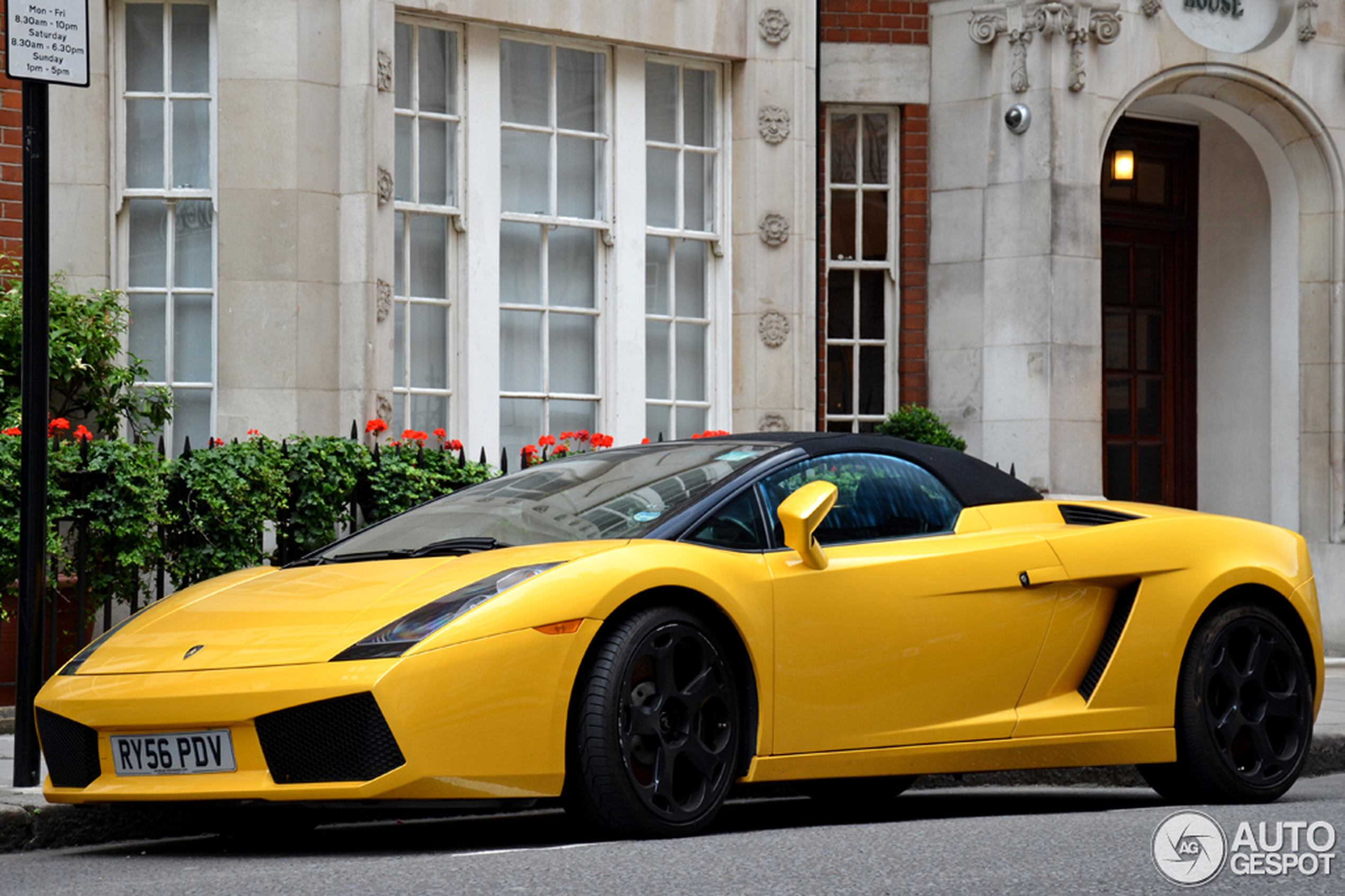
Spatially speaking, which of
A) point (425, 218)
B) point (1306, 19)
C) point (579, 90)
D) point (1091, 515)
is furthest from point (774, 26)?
point (1091, 515)

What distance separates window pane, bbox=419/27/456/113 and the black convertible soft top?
6450 mm

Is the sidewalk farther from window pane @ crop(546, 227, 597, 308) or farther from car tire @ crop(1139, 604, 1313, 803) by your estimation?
window pane @ crop(546, 227, 597, 308)

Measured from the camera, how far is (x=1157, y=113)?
1598 cm

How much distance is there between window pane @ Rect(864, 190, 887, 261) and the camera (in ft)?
48.4

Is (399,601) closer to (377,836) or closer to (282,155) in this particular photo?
(377,836)

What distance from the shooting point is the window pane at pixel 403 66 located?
12250mm

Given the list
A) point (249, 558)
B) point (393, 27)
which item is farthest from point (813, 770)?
point (393, 27)

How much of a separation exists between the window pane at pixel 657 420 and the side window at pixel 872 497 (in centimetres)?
694

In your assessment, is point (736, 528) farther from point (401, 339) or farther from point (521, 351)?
point (521, 351)

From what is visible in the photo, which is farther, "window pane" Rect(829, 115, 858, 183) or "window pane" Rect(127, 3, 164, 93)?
"window pane" Rect(829, 115, 858, 183)

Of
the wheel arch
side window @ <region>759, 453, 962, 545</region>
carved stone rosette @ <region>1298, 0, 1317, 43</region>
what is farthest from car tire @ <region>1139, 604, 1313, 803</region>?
carved stone rosette @ <region>1298, 0, 1317, 43</region>

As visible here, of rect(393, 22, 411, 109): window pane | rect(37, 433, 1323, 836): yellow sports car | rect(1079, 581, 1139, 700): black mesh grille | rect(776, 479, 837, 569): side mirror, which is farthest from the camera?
rect(393, 22, 411, 109): window pane

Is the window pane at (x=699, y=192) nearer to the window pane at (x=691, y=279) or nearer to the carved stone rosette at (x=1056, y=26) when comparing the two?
the window pane at (x=691, y=279)

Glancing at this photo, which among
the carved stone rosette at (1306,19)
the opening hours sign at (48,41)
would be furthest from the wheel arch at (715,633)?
the carved stone rosette at (1306,19)
